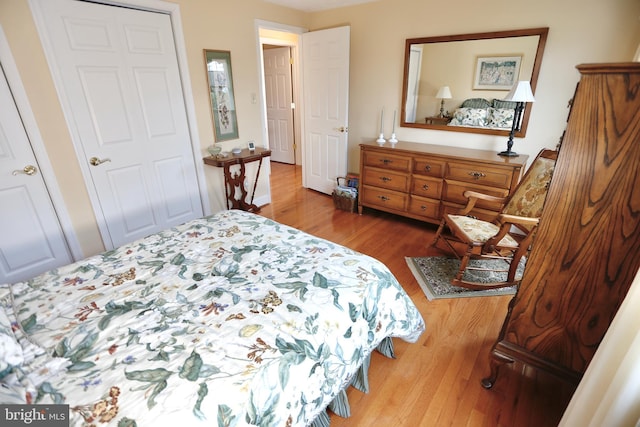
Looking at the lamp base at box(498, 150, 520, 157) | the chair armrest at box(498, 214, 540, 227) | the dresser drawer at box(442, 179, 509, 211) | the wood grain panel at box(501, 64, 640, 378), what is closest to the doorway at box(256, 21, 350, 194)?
the dresser drawer at box(442, 179, 509, 211)

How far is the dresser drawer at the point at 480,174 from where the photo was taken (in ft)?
8.46

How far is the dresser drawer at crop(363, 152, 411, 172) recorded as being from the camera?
3.11 m

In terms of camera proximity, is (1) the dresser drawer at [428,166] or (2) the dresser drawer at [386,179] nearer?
(1) the dresser drawer at [428,166]

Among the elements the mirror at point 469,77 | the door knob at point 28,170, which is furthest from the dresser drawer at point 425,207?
the door knob at point 28,170

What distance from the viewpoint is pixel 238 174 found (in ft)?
11.5

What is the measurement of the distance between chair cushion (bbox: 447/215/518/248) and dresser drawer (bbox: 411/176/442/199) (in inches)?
19.8

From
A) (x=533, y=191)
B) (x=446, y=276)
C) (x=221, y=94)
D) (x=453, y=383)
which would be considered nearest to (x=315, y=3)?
(x=221, y=94)

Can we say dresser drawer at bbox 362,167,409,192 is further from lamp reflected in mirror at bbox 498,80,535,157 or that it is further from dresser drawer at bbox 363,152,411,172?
lamp reflected in mirror at bbox 498,80,535,157

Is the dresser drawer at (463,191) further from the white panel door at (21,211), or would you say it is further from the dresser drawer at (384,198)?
the white panel door at (21,211)

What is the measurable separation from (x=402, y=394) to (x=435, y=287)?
97 centimetres

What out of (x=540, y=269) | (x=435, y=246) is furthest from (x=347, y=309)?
(x=435, y=246)

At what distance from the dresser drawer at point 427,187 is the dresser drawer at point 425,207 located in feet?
0.17

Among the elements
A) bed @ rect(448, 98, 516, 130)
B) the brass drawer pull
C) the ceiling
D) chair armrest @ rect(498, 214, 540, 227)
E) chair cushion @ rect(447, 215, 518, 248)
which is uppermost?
the ceiling

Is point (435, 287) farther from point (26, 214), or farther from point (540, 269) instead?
point (26, 214)
